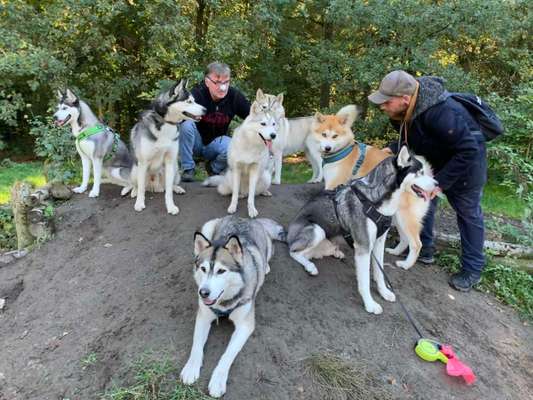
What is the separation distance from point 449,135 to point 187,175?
3.72 metres

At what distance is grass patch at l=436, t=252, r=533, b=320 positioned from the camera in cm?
397

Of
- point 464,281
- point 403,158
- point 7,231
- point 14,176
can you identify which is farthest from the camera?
point 14,176

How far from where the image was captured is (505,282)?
4.16m

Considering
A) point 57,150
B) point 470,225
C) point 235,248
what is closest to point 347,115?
point 470,225

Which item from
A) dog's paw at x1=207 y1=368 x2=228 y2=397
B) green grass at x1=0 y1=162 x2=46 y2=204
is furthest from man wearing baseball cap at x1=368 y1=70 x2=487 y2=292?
green grass at x1=0 y1=162 x2=46 y2=204

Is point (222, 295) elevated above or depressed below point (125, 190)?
above

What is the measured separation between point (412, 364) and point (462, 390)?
0.37 m

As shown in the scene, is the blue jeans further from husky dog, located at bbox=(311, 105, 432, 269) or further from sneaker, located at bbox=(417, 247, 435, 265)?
sneaker, located at bbox=(417, 247, 435, 265)

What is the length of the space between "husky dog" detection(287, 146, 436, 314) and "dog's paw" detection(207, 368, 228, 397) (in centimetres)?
142

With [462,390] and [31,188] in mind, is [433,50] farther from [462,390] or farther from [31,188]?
[31,188]

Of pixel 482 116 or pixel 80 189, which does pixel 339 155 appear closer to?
pixel 482 116

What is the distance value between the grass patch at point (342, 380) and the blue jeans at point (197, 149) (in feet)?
11.7

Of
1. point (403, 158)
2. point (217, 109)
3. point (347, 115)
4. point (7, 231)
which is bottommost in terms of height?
point (7, 231)

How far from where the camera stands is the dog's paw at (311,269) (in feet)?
11.7
